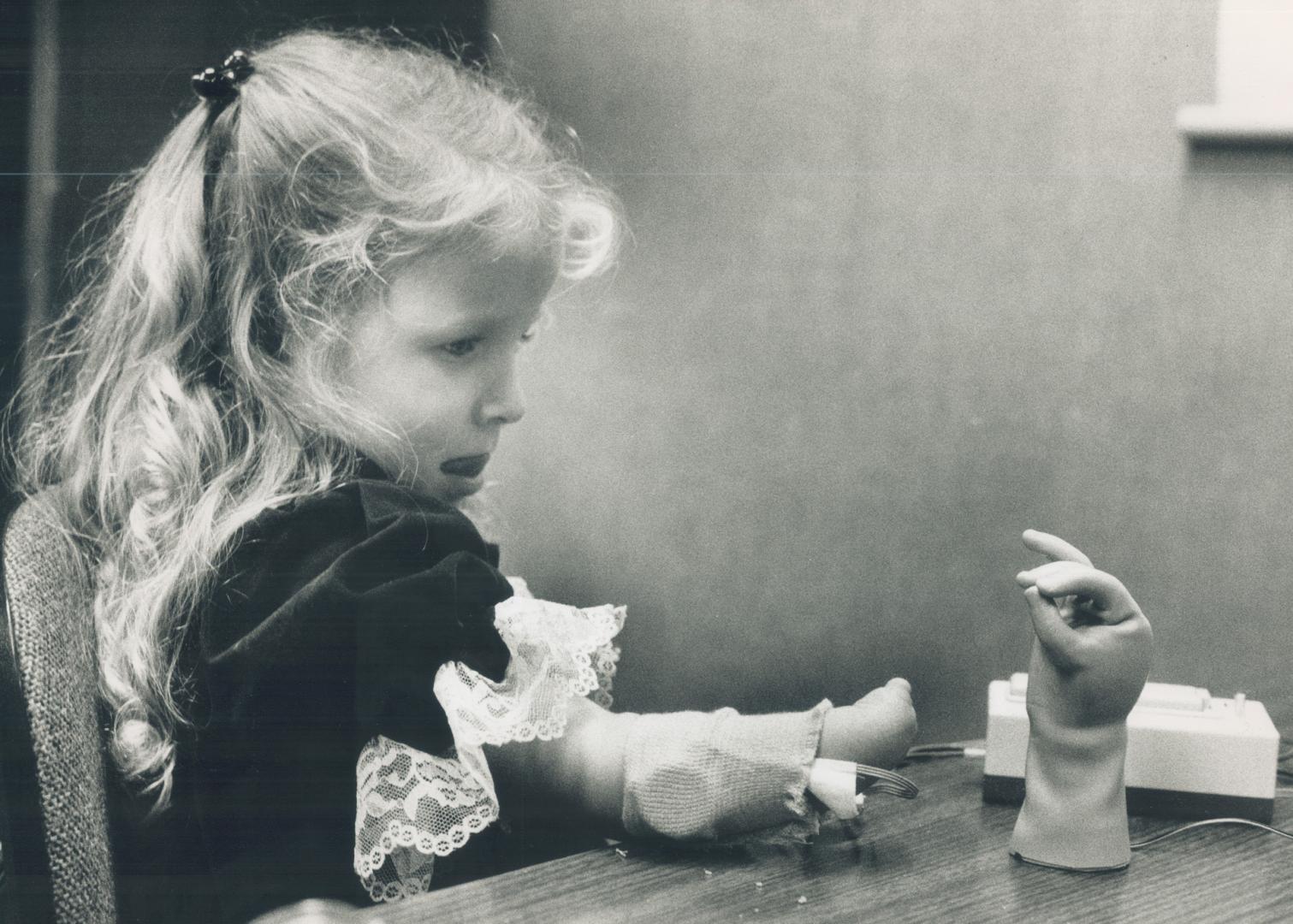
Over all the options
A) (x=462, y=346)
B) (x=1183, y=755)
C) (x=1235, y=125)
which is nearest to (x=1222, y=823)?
(x=1183, y=755)

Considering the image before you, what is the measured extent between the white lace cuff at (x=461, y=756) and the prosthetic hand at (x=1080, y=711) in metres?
0.27

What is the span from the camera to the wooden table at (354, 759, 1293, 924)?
0.66 meters

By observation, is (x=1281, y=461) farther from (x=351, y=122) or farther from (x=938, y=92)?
(x=351, y=122)

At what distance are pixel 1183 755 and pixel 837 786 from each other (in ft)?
0.77

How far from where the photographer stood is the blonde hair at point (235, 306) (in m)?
0.77

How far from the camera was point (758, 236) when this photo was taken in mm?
853

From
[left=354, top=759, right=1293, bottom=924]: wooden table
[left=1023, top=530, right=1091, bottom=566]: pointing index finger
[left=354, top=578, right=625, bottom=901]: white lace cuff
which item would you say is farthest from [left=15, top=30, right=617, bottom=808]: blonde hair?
[left=1023, top=530, right=1091, bottom=566]: pointing index finger

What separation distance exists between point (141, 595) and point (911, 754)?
0.55 m

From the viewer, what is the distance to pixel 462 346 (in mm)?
785

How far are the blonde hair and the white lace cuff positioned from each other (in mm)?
141

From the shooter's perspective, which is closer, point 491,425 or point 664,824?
point 664,824

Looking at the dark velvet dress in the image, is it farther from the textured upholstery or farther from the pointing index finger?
the pointing index finger

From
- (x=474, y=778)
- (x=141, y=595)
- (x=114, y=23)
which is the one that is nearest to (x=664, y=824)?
(x=474, y=778)

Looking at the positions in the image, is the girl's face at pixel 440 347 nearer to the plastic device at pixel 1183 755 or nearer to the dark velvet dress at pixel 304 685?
the dark velvet dress at pixel 304 685
